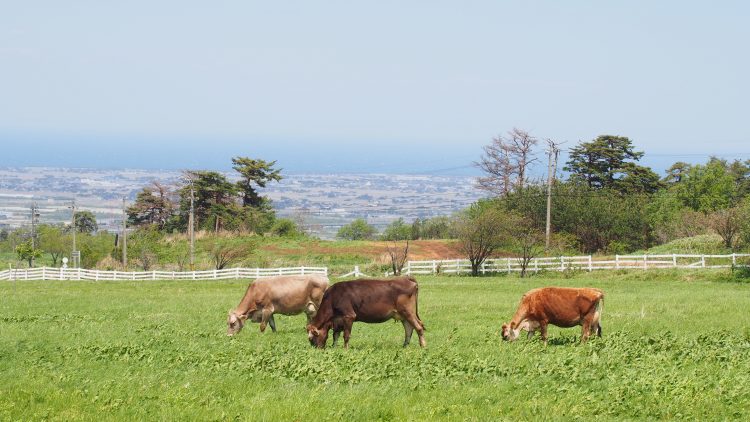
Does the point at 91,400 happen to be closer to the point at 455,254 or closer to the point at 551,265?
the point at 551,265

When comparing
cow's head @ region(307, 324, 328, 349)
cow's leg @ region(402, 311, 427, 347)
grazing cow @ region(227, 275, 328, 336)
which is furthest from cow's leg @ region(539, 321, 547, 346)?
grazing cow @ region(227, 275, 328, 336)

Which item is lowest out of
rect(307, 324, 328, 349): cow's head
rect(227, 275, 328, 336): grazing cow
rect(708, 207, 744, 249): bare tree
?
rect(307, 324, 328, 349): cow's head

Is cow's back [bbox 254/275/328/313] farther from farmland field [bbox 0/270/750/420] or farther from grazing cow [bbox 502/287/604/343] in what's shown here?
grazing cow [bbox 502/287/604/343]

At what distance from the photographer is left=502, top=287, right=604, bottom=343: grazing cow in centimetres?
1878

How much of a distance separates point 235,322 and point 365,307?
14.5ft

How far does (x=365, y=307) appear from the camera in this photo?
1898cm

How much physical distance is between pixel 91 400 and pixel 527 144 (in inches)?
2877

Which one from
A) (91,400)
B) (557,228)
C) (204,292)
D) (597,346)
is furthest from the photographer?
(557,228)

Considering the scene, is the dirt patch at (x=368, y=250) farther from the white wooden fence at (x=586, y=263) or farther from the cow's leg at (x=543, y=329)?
the cow's leg at (x=543, y=329)

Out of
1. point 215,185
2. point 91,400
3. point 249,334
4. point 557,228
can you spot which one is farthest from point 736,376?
point 215,185

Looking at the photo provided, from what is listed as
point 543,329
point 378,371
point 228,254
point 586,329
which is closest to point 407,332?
point 543,329

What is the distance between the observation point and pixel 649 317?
23875 mm

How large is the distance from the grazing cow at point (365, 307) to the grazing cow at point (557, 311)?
1936 millimetres

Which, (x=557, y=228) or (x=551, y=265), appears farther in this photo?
(x=557, y=228)
